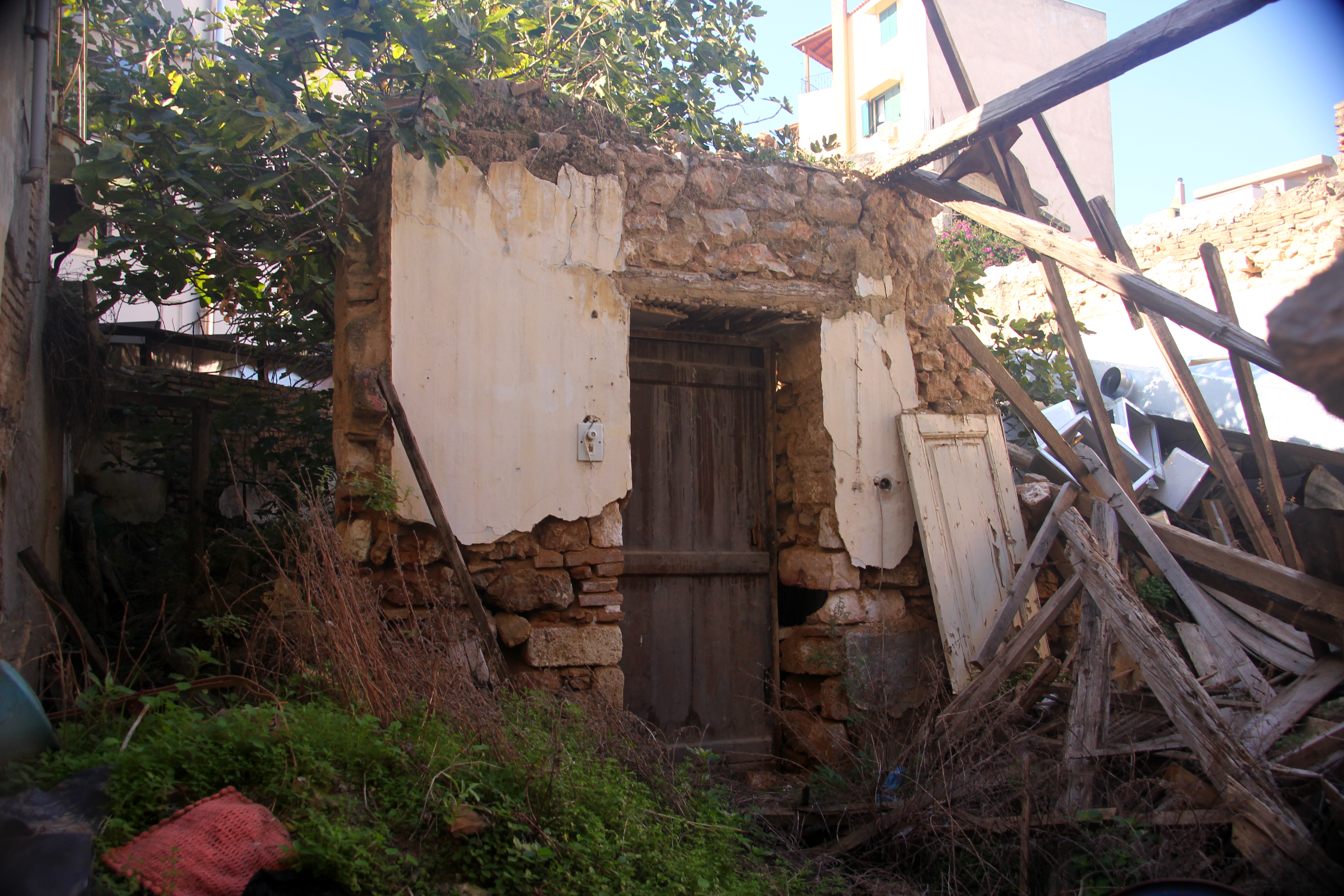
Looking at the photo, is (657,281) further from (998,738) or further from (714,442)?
(998,738)

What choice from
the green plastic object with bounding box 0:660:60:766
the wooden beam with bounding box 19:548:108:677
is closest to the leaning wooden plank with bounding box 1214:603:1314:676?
the green plastic object with bounding box 0:660:60:766

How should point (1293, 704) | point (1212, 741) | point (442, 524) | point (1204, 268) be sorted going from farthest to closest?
point (1204, 268), point (442, 524), point (1293, 704), point (1212, 741)

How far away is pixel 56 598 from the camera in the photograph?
354 cm

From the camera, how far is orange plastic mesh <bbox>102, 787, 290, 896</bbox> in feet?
6.57

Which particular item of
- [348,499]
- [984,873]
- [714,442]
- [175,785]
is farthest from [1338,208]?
[175,785]

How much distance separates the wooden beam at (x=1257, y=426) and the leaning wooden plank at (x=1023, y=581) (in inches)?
44.9

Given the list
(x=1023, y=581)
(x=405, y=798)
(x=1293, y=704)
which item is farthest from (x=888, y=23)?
(x=405, y=798)

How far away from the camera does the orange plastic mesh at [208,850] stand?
2.00 m

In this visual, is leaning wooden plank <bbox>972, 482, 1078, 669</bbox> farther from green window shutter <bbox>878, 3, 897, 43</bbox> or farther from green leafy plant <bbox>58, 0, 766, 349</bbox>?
green window shutter <bbox>878, 3, 897, 43</bbox>

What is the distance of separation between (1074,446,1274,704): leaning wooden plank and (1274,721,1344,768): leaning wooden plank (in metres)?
0.50

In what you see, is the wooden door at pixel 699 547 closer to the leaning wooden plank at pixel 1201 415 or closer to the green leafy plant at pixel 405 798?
the green leafy plant at pixel 405 798

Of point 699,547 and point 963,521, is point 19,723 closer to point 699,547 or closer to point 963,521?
point 699,547

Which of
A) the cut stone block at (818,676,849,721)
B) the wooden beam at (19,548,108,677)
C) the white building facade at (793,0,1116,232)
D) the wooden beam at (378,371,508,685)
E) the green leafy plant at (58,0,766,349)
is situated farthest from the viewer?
the white building facade at (793,0,1116,232)

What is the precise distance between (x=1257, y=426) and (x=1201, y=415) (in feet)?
0.94
